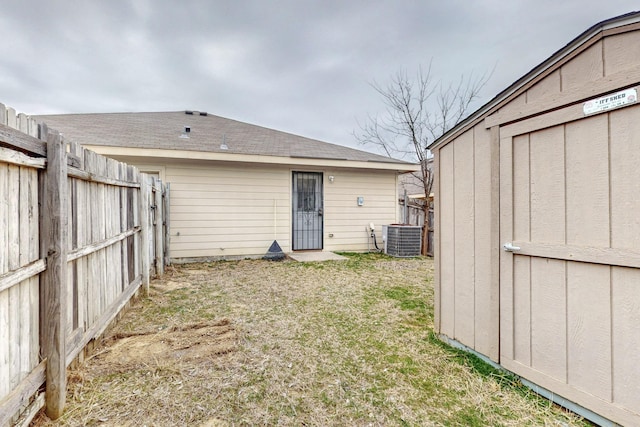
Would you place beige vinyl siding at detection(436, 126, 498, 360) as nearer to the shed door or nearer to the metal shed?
the metal shed

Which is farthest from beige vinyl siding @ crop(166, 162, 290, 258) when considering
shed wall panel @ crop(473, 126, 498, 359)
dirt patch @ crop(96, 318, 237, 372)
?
shed wall panel @ crop(473, 126, 498, 359)

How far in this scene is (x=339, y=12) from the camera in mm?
6559

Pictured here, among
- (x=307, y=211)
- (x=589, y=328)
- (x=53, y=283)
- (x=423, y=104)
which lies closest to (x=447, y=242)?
(x=589, y=328)

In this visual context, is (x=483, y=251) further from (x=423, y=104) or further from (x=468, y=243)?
(x=423, y=104)

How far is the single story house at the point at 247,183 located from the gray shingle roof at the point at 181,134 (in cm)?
2

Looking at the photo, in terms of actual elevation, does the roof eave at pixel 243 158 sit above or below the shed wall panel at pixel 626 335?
above

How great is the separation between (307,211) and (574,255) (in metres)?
6.19

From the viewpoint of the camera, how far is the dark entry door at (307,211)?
7469 mm

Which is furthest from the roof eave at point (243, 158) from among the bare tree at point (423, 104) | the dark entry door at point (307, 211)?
the bare tree at point (423, 104)

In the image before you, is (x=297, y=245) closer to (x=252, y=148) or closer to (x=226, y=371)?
(x=252, y=148)

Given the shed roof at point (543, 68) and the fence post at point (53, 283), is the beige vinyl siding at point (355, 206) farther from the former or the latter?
the fence post at point (53, 283)

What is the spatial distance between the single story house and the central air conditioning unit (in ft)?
2.81

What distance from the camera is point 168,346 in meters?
2.59

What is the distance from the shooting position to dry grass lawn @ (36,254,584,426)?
1.70 metres
